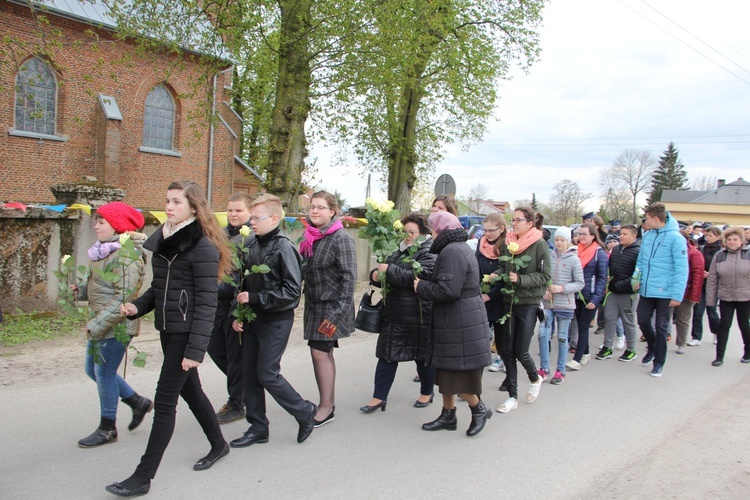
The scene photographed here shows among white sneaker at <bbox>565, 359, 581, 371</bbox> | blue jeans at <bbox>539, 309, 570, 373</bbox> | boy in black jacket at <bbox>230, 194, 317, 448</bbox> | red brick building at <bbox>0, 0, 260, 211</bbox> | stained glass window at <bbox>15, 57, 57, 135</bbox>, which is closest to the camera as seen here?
boy in black jacket at <bbox>230, 194, 317, 448</bbox>

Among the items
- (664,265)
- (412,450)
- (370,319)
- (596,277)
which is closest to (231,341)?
(370,319)

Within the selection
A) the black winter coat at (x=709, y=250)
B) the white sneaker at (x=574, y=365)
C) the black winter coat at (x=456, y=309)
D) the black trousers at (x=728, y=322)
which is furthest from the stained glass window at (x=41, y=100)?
the black trousers at (x=728, y=322)

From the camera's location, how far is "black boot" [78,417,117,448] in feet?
14.0

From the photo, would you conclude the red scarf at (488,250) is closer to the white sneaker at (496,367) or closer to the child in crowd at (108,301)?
the white sneaker at (496,367)

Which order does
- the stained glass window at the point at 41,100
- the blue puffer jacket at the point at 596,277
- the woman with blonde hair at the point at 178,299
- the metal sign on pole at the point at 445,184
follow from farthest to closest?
1. the stained glass window at the point at 41,100
2. the metal sign on pole at the point at 445,184
3. the blue puffer jacket at the point at 596,277
4. the woman with blonde hair at the point at 178,299

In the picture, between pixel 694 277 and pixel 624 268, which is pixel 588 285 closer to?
pixel 624 268

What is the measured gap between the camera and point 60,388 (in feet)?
18.4

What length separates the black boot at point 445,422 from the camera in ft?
16.4

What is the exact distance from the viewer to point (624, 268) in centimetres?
788

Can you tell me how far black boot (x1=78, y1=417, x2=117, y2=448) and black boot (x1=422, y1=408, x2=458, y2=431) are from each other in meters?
2.55

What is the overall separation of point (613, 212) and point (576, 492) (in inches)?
2775

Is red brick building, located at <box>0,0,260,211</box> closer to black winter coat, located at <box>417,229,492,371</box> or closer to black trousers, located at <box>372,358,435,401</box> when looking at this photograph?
black trousers, located at <box>372,358,435,401</box>

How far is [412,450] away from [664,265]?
4.55 metres

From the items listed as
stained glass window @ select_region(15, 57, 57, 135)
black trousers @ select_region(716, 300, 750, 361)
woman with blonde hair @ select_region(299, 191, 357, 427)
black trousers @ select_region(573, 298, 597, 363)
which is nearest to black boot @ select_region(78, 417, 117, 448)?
woman with blonde hair @ select_region(299, 191, 357, 427)
